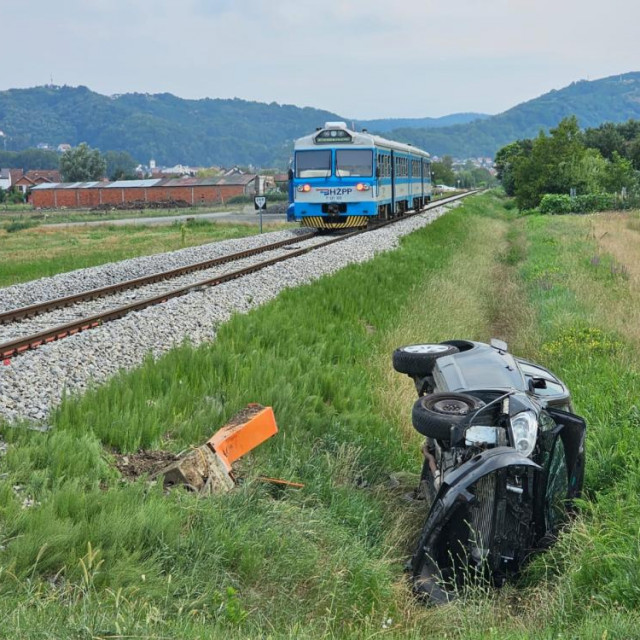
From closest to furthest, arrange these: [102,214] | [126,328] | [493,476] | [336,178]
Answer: [493,476] < [126,328] < [336,178] < [102,214]

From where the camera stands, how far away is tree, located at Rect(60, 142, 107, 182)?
12156 centimetres

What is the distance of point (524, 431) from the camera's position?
4.42 meters

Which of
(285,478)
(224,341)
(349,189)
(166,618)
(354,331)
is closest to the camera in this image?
(166,618)

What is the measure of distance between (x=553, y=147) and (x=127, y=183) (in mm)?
62552

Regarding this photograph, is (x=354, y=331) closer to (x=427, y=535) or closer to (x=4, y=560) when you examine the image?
(x=427, y=535)

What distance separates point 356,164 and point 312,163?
138cm

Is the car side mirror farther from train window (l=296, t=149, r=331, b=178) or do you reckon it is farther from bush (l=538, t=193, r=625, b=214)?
bush (l=538, t=193, r=625, b=214)

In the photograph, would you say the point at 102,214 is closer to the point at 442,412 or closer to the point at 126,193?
the point at 126,193

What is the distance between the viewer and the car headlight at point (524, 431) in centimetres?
438

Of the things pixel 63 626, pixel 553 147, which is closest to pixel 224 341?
pixel 63 626

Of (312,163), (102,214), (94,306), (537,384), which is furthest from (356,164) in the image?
(102,214)

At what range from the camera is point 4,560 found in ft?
11.6

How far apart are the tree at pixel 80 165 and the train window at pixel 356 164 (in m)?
106

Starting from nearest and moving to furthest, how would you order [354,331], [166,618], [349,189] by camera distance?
[166,618] < [354,331] < [349,189]
